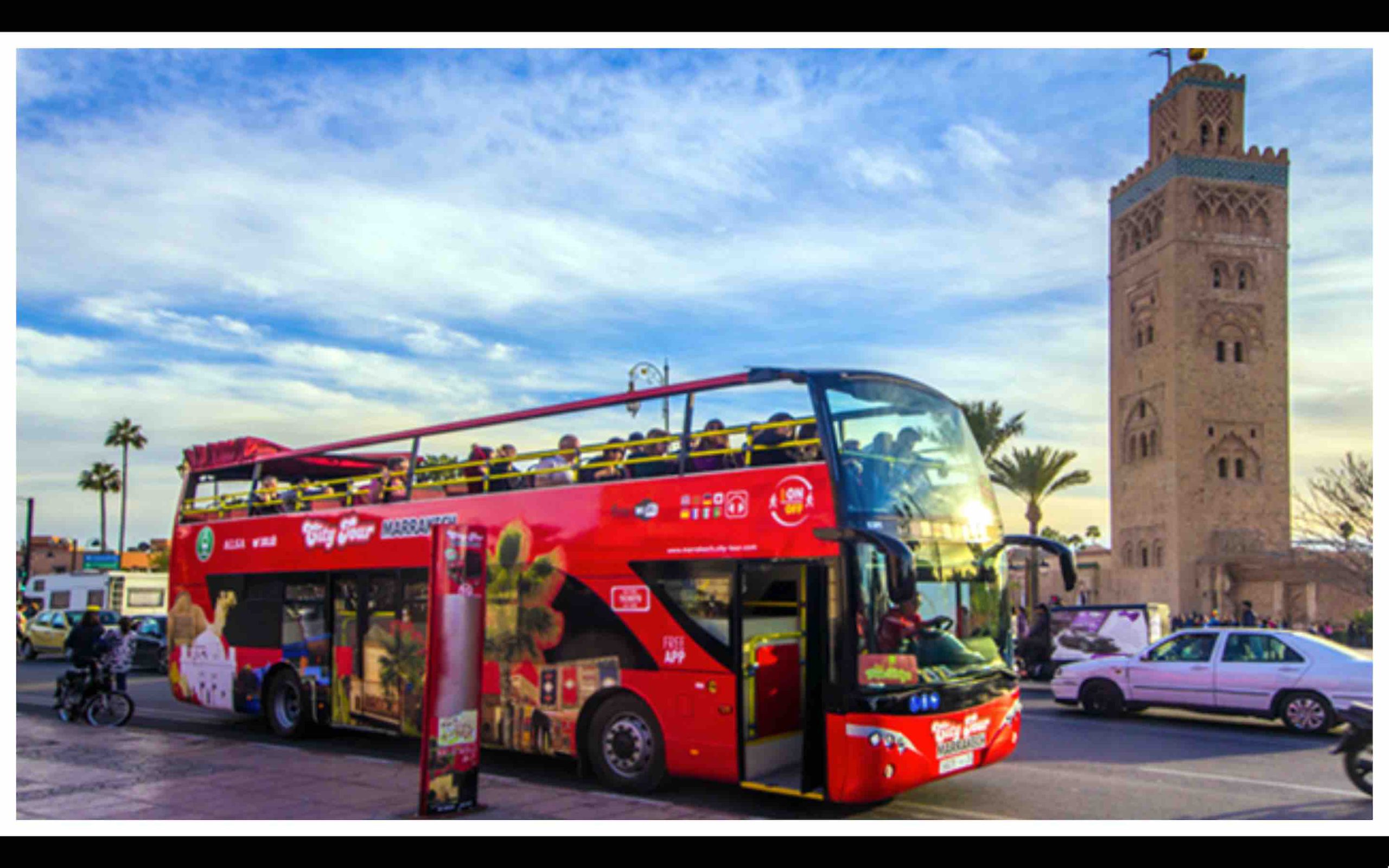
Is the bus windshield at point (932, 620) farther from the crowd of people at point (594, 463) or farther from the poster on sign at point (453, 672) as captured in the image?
the poster on sign at point (453, 672)

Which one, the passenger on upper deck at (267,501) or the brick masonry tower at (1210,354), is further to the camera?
the brick masonry tower at (1210,354)

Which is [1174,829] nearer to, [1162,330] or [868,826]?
[868,826]

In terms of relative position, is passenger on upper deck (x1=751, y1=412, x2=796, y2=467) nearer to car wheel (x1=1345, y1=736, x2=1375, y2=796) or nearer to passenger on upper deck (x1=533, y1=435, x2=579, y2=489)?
passenger on upper deck (x1=533, y1=435, x2=579, y2=489)

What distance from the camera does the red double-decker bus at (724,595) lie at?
885cm

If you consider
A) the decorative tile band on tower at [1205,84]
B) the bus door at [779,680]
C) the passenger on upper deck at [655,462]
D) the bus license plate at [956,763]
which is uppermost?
the decorative tile band on tower at [1205,84]

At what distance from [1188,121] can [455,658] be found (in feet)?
201

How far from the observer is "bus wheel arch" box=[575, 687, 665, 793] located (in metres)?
9.99

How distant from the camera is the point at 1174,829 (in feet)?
28.0

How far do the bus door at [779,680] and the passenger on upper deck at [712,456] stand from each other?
2.88 feet

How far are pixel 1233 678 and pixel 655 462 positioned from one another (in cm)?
970

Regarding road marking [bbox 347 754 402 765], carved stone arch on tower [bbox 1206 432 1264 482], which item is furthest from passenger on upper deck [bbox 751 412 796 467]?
carved stone arch on tower [bbox 1206 432 1264 482]

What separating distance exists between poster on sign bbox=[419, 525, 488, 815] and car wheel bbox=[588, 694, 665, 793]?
5.03 feet

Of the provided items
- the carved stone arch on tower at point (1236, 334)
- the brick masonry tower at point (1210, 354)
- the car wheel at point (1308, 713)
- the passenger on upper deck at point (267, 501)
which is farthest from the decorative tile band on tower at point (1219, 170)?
the passenger on upper deck at point (267, 501)
